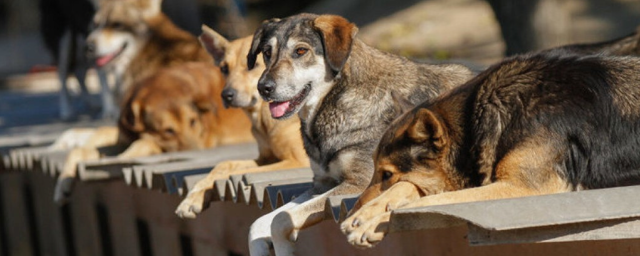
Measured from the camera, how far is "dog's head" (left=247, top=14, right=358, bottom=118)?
15.0ft

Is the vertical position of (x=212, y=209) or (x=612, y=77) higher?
(x=612, y=77)

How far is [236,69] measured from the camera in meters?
6.14

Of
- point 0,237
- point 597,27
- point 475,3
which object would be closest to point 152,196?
point 0,237

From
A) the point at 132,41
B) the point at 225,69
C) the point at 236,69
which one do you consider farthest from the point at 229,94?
the point at 132,41

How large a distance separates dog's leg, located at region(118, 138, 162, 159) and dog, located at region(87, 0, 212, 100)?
1.99 metres

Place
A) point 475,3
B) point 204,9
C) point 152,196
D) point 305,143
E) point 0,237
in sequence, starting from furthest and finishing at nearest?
point 204,9 < point 475,3 < point 0,237 < point 152,196 < point 305,143

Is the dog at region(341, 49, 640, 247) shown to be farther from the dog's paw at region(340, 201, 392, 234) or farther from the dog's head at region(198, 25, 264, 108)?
the dog's head at region(198, 25, 264, 108)

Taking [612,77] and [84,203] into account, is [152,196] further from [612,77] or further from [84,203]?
[612,77]

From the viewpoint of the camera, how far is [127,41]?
380 inches

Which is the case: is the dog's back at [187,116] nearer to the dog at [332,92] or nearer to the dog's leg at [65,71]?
the dog at [332,92]

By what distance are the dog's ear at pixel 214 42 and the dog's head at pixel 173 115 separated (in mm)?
1032

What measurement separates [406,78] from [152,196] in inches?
113

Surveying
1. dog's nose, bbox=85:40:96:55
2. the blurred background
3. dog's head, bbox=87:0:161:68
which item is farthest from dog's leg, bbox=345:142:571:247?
dog's nose, bbox=85:40:96:55

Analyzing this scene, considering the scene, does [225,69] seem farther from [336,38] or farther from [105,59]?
[105,59]
